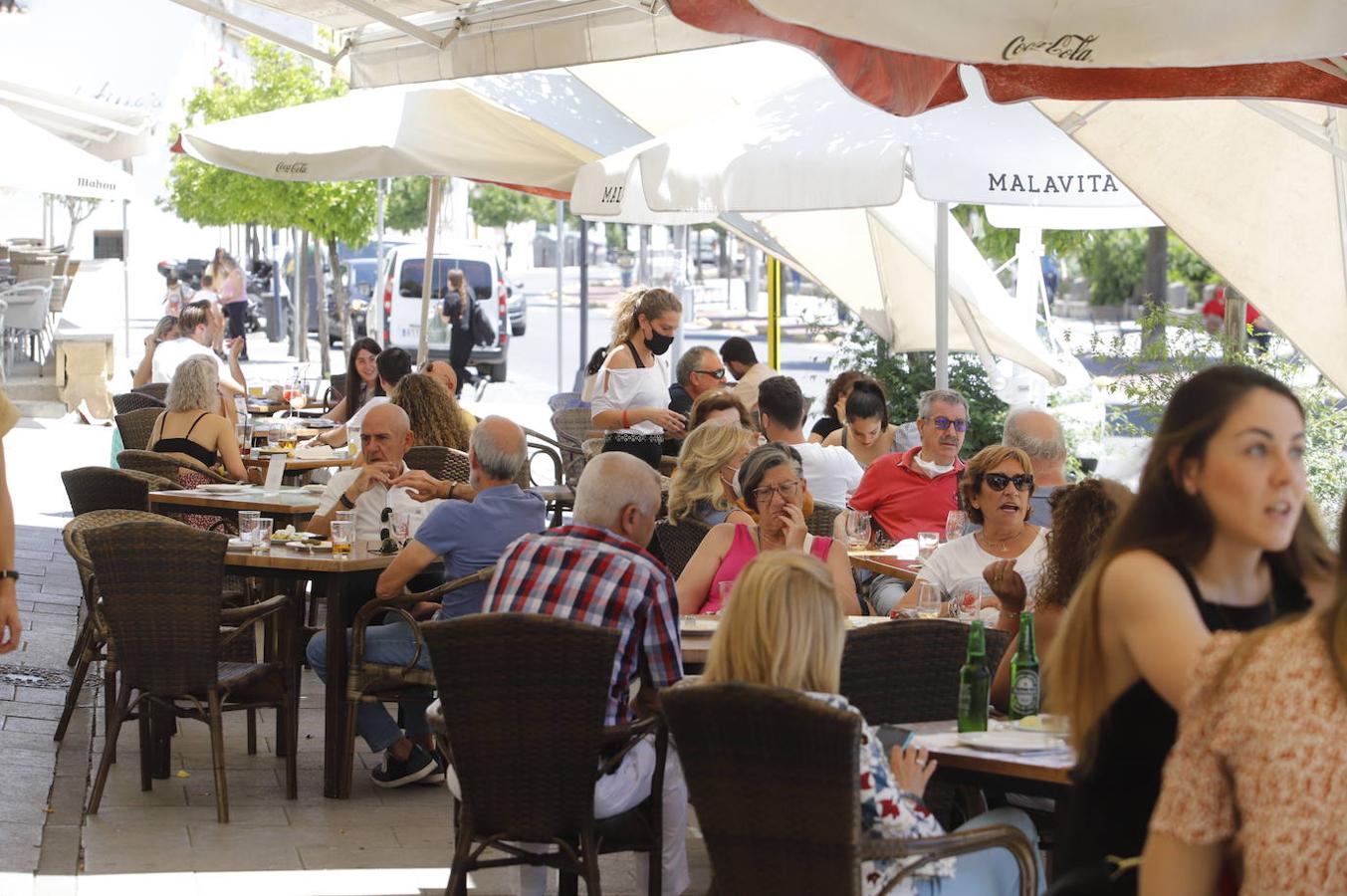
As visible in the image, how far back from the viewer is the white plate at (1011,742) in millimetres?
4418

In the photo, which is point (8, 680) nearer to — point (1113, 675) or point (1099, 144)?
point (1099, 144)

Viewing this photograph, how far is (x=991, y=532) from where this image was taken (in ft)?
21.4

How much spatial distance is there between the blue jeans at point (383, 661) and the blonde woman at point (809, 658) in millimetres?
2846

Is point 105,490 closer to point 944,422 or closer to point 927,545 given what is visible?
point 927,545

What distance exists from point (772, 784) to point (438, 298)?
27829mm

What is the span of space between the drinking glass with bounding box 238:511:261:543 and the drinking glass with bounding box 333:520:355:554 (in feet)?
1.18

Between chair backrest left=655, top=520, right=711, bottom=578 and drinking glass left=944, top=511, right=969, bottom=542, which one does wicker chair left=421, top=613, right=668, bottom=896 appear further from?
drinking glass left=944, top=511, right=969, bottom=542

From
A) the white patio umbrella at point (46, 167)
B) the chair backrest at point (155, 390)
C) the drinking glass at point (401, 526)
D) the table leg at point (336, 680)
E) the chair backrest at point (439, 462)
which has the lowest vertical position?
the table leg at point (336, 680)

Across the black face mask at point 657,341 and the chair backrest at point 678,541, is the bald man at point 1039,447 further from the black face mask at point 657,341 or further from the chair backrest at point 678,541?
the black face mask at point 657,341

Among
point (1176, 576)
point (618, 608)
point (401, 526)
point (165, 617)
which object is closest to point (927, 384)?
point (401, 526)

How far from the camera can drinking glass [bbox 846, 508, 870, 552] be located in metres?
7.96

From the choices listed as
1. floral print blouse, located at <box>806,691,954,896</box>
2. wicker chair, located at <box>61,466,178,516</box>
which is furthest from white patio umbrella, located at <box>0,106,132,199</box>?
floral print blouse, located at <box>806,691,954,896</box>

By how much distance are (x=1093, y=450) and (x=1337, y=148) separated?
7.04 meters

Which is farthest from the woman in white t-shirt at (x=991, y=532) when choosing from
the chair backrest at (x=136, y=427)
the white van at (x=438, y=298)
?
the white van at (x=438, y=298)
